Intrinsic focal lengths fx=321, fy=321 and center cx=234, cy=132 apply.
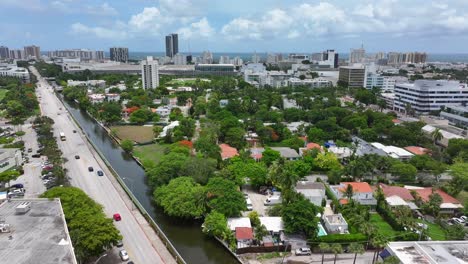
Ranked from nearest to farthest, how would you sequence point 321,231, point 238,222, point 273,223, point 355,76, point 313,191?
point 321,231 → point 273,223 → point 238,222 → point 313,191 → point 355,76

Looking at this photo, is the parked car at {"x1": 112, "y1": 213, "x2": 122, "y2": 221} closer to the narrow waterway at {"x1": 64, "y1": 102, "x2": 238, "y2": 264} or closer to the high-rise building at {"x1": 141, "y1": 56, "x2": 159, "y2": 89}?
the narrow waterway at {"x1": 64, "y1": 102, "x2": 238, "y2": 264}

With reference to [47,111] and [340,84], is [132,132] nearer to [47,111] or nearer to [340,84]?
[47,111]

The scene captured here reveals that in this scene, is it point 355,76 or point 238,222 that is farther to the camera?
point 355,76

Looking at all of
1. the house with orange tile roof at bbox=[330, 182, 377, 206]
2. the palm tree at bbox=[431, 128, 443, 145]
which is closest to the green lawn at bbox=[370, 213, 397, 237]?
the house with orange tile roof at bbox=[330, 182, 377, 206]

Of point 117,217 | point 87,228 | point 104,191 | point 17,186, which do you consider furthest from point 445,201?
point 17,186

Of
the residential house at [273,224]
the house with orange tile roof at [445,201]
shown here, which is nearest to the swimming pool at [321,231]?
the residential house at [273,224]

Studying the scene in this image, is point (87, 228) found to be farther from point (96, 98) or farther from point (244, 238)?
point (96, 98)

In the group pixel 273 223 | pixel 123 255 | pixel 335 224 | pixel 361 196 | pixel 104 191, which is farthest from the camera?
pixel 104 191
